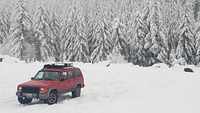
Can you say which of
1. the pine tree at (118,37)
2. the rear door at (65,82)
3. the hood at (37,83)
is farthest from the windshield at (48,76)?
the pine tree at (118,37)

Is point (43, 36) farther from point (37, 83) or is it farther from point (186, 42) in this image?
point (37, 83)

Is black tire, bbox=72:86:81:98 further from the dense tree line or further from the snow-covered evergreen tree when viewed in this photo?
the snow-covered evergreen tree

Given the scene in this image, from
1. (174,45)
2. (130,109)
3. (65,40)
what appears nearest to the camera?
(130,109)

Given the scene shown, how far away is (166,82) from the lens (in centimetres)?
2980

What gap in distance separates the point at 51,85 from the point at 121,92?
6.06 metres

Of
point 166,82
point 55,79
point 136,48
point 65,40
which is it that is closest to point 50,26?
point 65,40

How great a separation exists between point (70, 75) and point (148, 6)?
42388mm

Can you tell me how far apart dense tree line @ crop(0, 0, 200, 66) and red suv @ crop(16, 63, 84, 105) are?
1565 inches

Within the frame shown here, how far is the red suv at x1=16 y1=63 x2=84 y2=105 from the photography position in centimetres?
2128

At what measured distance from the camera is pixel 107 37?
69.9 metres

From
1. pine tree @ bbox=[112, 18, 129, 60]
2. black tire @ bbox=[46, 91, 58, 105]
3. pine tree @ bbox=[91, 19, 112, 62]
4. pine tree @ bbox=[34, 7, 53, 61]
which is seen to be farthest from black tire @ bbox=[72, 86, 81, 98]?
pine tree @ bbox=[34, 7, 53, 61]

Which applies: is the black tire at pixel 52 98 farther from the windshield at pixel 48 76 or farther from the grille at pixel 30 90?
the windshield at pixel 48 76

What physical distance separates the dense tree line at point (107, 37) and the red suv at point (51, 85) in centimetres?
3976

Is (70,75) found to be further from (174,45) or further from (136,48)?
(174,45)
